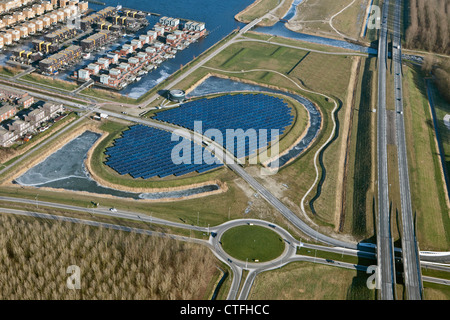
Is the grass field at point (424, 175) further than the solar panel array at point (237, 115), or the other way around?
the solar panel array at point (237, 115)

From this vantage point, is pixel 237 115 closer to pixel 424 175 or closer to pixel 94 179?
pixel 94 179

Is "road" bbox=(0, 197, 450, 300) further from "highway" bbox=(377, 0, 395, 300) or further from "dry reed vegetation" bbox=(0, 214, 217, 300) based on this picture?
"highway" bbox=(377, 0, 395, 300)

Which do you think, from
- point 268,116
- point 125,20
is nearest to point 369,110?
point 268,116

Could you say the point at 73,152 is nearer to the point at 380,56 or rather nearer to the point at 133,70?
the point at 133,70

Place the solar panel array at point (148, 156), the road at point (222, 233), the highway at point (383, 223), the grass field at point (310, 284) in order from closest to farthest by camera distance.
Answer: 1. the grass field at point (310, 284)
2. the highway at point (383, 223)
3. the road at point (222, 233)
4. the solar panel array at point (148, 156)

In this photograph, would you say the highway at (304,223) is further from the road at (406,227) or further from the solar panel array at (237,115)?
the solar panel array at (237,115)

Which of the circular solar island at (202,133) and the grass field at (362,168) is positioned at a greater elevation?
the grass field at (362,168)

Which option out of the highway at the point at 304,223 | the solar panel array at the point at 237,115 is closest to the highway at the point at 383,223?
the highway at the point at 304,223
